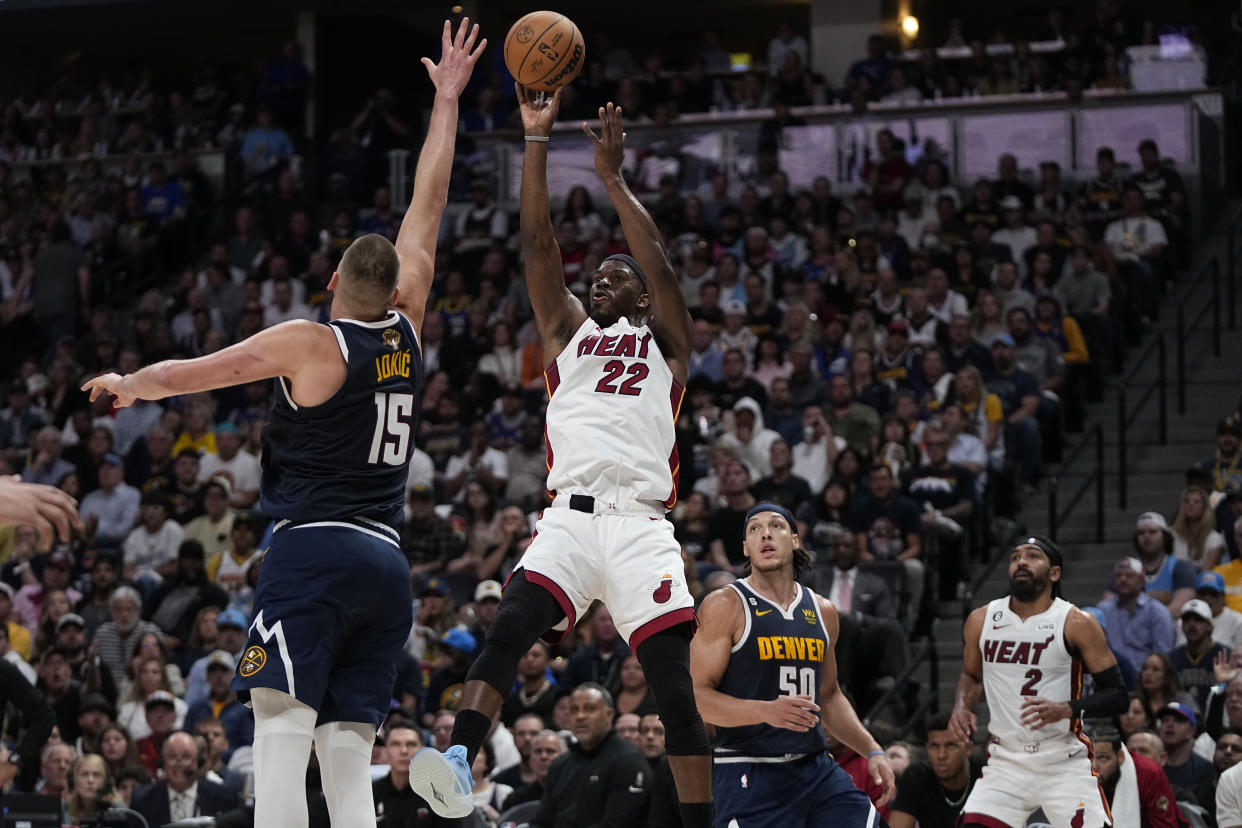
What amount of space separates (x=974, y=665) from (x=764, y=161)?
1135 centimetres

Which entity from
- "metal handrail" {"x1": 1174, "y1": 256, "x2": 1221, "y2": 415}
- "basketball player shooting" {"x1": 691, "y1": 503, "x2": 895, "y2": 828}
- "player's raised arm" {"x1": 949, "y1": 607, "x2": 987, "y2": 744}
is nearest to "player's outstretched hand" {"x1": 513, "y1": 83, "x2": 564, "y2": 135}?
"basketball player shooting" {"x1": 691, "y1": 503, "x2": 895, "y2": 828}

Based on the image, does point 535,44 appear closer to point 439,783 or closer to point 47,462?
point 439,783

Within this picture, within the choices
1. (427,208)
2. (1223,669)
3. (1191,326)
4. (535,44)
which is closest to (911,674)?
(1223,669)

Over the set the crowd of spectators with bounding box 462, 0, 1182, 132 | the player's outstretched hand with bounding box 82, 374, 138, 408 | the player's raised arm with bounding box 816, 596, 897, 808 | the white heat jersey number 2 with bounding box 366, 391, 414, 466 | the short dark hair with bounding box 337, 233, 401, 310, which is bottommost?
the player's raised arm with bounding box 816, 596, 897, 808

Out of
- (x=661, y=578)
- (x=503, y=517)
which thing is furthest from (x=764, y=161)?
(x=661, y=578)

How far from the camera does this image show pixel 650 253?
7.32 meters

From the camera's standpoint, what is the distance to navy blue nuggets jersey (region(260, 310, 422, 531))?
5793mm

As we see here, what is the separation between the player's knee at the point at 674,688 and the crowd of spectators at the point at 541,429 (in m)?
3.35

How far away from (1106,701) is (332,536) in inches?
205

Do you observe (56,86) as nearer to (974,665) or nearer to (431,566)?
(431,566)

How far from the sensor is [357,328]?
587cm

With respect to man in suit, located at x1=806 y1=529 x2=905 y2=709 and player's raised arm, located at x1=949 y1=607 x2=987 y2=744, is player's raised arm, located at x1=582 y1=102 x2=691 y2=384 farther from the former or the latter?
man in suit, located at x1=806 y1=529 x2=905 y2=709

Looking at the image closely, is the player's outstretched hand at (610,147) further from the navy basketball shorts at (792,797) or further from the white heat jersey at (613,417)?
the navy basketball shorts at (792,797)

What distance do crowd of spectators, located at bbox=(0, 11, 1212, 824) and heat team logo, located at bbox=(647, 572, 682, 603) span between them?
3540 mm
